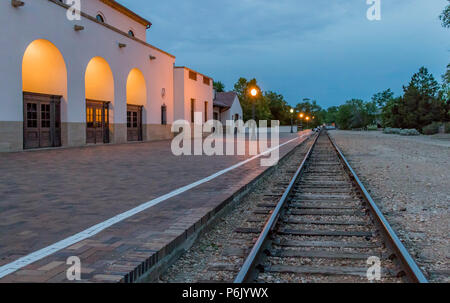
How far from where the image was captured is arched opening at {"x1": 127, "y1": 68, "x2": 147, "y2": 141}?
24.3 m

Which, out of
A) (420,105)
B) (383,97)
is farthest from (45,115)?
(383,97)

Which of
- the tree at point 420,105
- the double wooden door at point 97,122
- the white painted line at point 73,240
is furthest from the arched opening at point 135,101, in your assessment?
the tree at point 420,105

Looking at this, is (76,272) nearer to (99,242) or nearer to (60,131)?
(99,242)

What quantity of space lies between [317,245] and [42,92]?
633 inches

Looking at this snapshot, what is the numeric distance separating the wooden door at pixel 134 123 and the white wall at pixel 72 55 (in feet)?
2.03

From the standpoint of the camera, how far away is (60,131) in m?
17.7

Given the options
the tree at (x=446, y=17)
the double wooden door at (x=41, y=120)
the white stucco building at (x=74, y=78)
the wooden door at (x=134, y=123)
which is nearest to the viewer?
the white stucco building at (x=74, y=78)

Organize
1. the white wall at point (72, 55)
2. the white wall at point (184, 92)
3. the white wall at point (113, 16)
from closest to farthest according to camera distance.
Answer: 1. the white wall at point (72, 55)
2. the white wall at point (113, 16)
3. the white wall at point (184, 92)

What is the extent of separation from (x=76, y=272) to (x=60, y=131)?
16.2 metres

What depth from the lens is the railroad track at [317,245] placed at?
3523 mm

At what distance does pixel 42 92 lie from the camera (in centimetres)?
1684

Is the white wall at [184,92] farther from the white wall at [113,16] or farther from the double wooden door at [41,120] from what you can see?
the double wooden door at [41,120]

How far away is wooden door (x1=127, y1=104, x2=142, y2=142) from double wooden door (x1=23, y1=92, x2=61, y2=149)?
21.8 feet

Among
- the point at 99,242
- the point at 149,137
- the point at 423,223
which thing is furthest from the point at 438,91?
the point at 99,242
